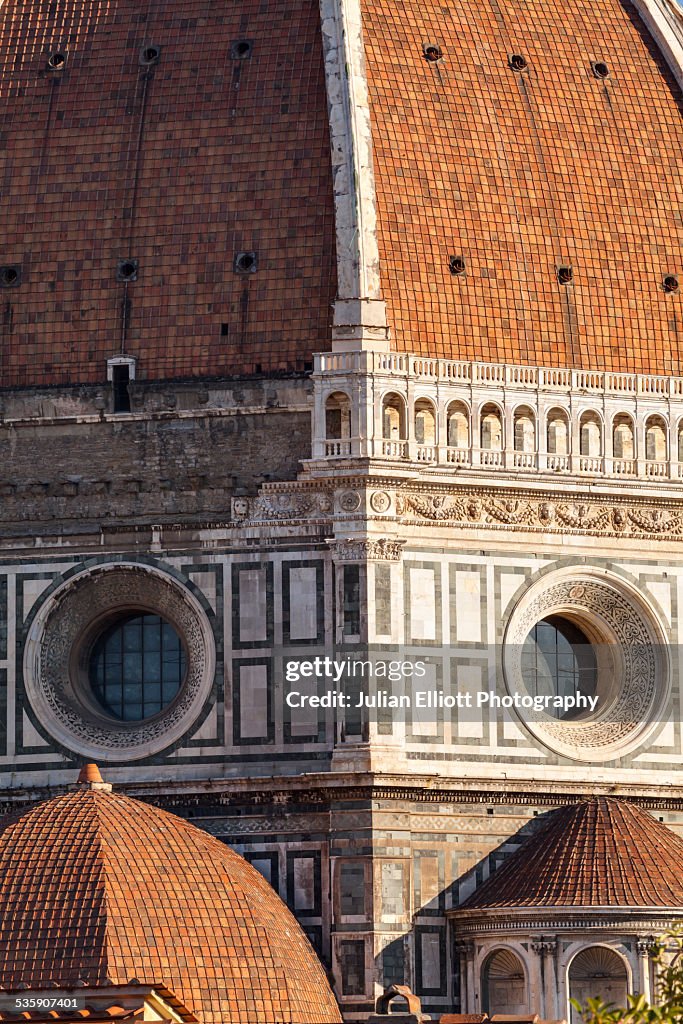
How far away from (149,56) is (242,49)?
50.5 inches

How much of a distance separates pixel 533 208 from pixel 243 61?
14.4ft

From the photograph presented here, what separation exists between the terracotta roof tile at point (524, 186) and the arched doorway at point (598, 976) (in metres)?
8.35

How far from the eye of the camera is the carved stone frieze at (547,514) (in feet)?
139

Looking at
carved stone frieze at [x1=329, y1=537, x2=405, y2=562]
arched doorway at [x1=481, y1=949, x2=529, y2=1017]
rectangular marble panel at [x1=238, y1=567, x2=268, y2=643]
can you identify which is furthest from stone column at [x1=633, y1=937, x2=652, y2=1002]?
rectangular marble panel at [x1=238, y1=567, x2=268, y2=643]

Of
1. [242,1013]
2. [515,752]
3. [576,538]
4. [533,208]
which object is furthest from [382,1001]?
[533,208]

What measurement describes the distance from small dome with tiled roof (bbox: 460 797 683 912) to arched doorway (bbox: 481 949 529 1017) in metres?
0.68

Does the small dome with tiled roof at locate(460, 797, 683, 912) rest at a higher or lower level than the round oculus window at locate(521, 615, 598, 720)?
lower

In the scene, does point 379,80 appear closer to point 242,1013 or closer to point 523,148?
point 523,148

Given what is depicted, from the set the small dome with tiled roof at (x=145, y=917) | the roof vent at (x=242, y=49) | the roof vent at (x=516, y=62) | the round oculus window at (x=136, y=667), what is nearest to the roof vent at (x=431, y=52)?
the roof vent at (x=516, y=62)

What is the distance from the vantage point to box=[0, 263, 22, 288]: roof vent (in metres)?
43.9

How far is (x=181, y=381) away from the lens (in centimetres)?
4297

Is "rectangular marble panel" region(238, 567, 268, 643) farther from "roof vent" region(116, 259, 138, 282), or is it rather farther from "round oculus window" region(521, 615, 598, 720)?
"roof vent" region(116, 259, 138, 282)

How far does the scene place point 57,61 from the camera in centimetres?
4531

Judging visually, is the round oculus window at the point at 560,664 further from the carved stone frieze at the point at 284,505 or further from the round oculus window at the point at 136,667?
the round oculus window at the point at 136,667
